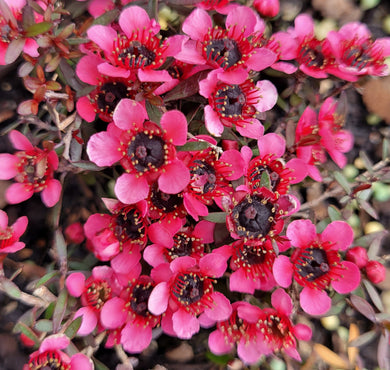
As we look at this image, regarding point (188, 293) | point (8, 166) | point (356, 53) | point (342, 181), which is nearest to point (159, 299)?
point (188, 293)

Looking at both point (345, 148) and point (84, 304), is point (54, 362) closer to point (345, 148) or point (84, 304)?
point (84, 304)

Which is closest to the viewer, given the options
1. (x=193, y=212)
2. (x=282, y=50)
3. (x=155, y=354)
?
(x=193, y=212)

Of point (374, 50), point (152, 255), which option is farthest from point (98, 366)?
point (374, 50)

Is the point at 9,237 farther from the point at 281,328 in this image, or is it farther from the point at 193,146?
the point at 281,328

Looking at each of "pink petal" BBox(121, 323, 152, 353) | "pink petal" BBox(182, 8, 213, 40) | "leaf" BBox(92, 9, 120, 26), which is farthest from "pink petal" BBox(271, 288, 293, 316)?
"leaf" BBox(92, 9, 120, 26)

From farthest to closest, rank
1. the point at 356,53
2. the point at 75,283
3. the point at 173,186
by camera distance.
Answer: the point at 356,53 → the point at 75,283 → the point at 173,186
